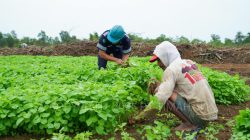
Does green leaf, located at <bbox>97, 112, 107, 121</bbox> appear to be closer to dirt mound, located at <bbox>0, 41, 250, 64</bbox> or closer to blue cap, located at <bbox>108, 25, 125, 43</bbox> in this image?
blue cap, located at <bbox>108, 25, 125, 43</bbox>

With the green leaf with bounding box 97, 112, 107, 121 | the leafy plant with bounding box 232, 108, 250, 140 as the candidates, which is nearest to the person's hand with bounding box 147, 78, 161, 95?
the green leaf with bounding box 97, 112, 107, 121

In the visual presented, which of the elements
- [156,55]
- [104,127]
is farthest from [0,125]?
[156,55]

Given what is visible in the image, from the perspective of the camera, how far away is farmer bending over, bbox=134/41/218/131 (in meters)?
4.77

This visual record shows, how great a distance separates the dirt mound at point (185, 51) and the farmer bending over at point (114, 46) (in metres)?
11.0

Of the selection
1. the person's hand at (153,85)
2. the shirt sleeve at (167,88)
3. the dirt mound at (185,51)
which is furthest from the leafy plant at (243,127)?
the dirt mound at (185,51)

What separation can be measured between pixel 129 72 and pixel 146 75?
31 cm

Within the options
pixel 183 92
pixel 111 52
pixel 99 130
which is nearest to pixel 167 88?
pixel 183 92

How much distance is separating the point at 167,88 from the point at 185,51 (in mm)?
16281

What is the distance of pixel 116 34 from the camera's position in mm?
7484

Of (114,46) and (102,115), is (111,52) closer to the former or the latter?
(114,46)

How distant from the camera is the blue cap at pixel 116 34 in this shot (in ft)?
24.4

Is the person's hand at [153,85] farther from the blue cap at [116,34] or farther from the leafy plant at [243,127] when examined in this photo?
the blue cap at [116,34]

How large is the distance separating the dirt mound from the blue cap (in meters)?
11.5

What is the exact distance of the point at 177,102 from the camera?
497 centimetres
